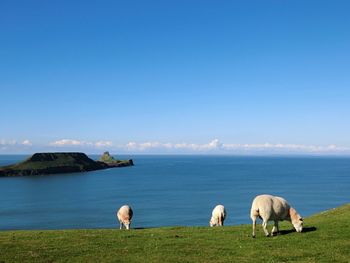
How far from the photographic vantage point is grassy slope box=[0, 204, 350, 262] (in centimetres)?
1895

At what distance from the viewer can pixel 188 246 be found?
2173 centimetres

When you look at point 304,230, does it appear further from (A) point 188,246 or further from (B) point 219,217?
(B) point 219,217

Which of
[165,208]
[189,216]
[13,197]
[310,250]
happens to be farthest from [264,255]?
[13,197]

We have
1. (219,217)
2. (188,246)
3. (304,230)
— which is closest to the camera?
(188,246)

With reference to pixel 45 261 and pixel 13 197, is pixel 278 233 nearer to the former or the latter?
pixel 45 261

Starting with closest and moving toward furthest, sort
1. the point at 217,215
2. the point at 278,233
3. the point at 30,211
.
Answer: the point at 278,233
the point at 217,215
the point at 30,211

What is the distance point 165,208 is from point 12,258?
85.5 meters

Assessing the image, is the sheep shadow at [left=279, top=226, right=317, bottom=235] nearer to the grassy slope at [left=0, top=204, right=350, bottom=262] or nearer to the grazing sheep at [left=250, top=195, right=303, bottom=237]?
the grassy slope at [left=0, top=204, right=350, bottom=262]

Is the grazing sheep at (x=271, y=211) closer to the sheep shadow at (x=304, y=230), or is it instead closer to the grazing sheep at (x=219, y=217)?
the sheep shadow at (x=304, y=230)

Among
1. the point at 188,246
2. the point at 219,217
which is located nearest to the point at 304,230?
the point at 188,246

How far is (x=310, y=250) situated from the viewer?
64.3 ft

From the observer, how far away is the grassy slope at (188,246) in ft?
62.2

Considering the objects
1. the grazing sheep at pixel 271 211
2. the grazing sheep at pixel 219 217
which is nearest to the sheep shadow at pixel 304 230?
the grazing sheep at pixel 271 211

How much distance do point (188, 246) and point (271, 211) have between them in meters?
5.56
